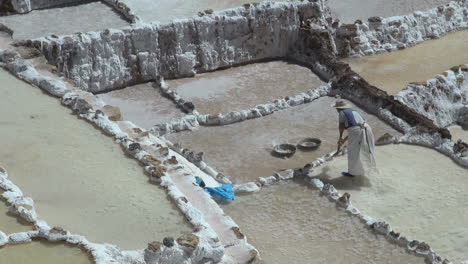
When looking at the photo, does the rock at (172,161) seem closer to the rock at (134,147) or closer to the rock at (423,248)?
the rock at (134,147)

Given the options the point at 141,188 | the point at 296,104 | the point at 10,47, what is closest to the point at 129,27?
the point at 10,47

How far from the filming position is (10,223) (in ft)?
31.7

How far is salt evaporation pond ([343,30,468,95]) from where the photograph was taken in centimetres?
1692

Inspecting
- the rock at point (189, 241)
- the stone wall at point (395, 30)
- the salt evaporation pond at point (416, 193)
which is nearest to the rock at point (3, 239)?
the rock at point (189, 241)

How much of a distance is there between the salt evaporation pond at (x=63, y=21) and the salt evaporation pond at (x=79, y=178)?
3.57 meters

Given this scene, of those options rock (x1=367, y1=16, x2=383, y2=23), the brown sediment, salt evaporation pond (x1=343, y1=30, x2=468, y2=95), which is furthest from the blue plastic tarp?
rock (x1=367, y1=16, x2=383, y2=23)

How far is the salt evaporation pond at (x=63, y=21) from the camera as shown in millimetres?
16078

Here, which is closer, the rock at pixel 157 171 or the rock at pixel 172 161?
the rock at pixel 157 171

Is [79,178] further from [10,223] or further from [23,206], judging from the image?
[10,223]

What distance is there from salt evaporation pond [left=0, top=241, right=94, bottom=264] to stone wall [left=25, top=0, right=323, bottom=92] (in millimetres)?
6578

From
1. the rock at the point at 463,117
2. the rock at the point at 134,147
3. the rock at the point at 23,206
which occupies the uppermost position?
the rock at the point at 134,147

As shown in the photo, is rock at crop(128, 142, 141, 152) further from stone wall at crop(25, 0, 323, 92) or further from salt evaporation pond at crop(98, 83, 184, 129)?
stone wall at crop(25, 0, 323, 92)

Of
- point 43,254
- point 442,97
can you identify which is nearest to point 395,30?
point 442,97

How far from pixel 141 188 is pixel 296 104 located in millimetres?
5607
